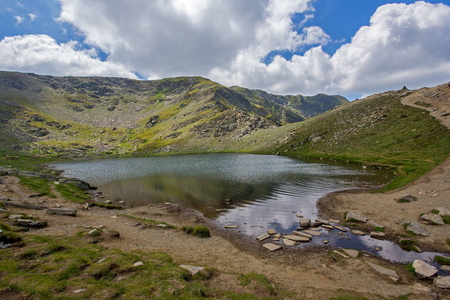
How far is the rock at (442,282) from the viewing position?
12466 mm

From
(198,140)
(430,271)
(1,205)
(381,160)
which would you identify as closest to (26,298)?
(1,205)

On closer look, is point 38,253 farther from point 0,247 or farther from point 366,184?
point 366,184

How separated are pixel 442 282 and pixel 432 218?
1249 centimetres

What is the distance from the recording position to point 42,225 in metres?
21.1

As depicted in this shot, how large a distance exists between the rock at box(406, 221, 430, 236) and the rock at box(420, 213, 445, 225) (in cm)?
190

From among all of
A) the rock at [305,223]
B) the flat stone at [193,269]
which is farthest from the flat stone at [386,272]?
the flat stone at [193,269]

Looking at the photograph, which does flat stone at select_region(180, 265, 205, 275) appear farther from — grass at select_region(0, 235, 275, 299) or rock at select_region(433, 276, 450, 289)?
rock at select_region(433, 276, 450, 289)

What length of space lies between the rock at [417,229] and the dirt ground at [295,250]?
624mm

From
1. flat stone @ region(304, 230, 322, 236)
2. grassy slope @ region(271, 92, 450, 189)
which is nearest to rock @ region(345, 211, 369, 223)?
→ flat stone @ region(304, 230, 322, 236)

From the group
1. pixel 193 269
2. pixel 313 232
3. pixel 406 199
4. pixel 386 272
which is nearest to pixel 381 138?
pixel 406 199

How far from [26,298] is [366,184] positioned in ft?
174

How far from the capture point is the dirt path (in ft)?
42.5

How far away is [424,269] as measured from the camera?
14.0m

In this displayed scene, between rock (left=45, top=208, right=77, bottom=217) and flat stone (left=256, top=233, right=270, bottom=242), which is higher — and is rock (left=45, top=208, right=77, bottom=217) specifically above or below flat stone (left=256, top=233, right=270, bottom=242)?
above
